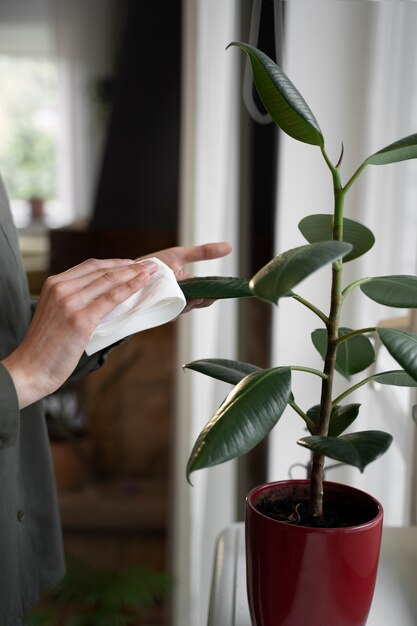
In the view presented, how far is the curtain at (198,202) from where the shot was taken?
1841 millimetres

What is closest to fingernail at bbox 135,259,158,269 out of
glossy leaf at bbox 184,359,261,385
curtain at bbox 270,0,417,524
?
glossy leaf at bbox 184,359,261,385

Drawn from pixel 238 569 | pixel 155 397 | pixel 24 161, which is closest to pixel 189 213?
pixel 238 569

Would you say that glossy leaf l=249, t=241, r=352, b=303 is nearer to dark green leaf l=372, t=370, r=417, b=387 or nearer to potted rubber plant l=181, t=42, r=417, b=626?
potted rubber plant l=181, t=42, r=417, b=626

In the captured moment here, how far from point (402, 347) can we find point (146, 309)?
361 millimetres

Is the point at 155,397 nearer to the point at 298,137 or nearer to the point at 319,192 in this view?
the point at 319,192

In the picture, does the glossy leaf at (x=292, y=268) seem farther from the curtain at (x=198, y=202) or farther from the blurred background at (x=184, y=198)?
the curtain at (x=198, y=202)

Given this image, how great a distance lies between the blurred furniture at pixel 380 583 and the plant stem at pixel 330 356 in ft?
0.57

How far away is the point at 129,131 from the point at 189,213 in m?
1.80

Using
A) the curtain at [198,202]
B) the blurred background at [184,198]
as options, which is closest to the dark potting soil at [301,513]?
the blurred background at [184,198]

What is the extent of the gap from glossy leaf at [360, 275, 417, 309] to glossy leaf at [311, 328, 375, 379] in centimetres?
15

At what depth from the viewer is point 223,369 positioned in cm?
89

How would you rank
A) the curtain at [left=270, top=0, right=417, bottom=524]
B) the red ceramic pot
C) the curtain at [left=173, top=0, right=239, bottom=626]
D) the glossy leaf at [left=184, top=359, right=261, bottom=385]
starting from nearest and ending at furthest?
the red ceramic pot < the glossy leaf at [left=184, top=359, right=261, bottom=385] < the curtain at [left=270, top=0, right=417, bottom=524] < the curtain at [left=173, top=0, right=239, bottom=626]

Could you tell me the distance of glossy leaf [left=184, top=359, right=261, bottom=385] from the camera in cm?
86

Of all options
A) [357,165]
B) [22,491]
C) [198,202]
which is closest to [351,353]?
[22,491]
